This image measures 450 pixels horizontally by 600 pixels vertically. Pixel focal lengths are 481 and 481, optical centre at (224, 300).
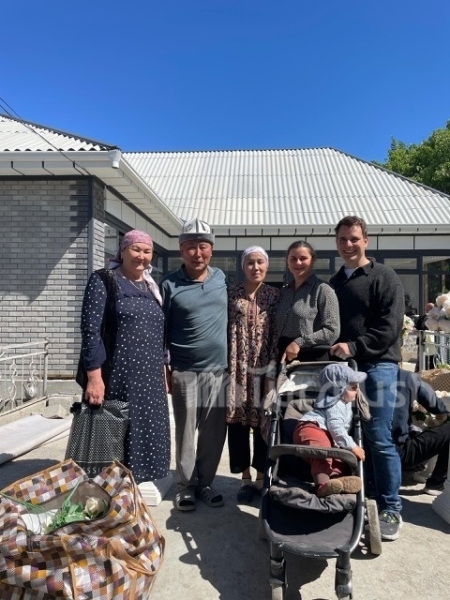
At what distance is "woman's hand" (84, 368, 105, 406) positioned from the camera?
9.49ft

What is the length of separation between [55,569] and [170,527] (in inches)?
52.7

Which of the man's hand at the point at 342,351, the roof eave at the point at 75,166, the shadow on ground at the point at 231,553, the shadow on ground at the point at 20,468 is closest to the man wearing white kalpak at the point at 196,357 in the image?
the shadow on ground at the point at 231,553

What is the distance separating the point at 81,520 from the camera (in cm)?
208

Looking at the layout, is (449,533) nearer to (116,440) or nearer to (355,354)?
(355,354)

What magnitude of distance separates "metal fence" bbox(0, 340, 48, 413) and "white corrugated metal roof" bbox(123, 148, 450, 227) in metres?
5.65

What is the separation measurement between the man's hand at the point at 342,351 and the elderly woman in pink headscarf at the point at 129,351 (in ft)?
3.77

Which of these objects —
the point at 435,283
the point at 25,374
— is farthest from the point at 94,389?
the point at 435,283

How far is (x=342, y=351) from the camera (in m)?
3.00

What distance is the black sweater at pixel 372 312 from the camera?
2.99 meters

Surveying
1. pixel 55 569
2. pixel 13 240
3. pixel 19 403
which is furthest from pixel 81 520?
pixel 13 240

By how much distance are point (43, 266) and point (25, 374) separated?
1536 mm

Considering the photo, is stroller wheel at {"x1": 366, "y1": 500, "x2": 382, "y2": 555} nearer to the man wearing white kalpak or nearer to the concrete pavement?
the concrete pavement

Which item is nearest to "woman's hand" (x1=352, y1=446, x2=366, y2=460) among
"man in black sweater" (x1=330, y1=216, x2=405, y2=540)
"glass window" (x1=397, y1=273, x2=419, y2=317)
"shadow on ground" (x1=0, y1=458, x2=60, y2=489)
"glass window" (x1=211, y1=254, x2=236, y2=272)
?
"man in black sweater" (x1=330, y1=216, x2=405, y2=540)

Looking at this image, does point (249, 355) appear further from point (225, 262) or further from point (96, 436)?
point (225, 262)
